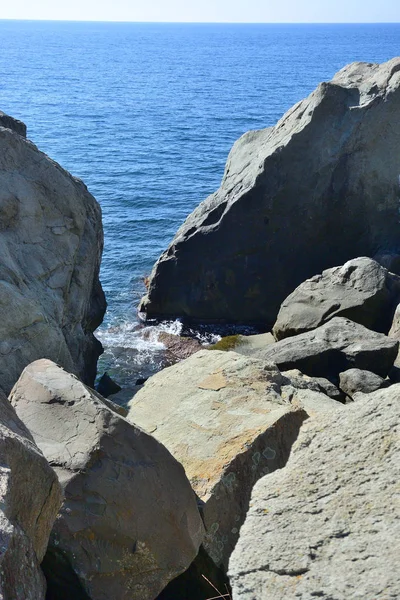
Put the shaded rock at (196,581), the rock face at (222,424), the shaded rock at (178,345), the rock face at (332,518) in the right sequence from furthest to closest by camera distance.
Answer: the shaded rock at (178,345)
the rock face at (222,424)
the shaded rock at (196,581)
the rock face at (332,518)

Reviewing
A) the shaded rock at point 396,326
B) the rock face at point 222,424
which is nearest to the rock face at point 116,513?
the rock face at point 222,424

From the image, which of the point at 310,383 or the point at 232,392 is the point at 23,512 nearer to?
the point at 232,392

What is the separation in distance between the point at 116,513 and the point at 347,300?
13.0 m

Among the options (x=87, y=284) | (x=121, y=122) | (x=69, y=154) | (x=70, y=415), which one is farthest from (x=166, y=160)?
(x=70, y=415)

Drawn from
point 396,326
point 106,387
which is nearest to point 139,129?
point 396,326

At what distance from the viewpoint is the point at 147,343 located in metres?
23.4

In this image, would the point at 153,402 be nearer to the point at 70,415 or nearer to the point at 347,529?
the point at 70,415

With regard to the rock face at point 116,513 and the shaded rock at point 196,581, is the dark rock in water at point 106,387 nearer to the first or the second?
the shaded rock at point 196,581

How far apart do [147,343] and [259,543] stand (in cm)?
1944

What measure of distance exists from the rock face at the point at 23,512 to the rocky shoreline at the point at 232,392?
22 millimetres

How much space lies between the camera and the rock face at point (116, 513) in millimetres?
7367

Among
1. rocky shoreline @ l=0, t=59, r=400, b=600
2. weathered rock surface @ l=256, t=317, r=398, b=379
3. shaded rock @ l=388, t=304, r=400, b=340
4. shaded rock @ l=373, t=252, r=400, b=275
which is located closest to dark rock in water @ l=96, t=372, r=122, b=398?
rocky shoreline @ l=0, t=59, r=400, b=600

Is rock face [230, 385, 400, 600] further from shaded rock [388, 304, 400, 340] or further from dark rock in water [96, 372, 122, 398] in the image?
shaded rock [388, 304, 400, 340]

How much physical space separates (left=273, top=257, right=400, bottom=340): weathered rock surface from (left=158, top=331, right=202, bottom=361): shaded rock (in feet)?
9.78
